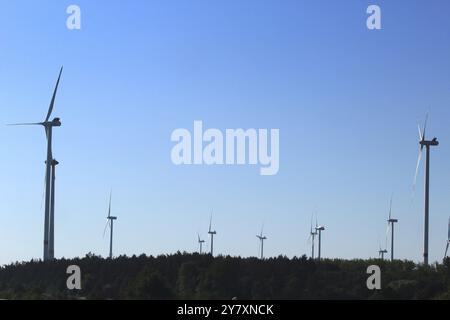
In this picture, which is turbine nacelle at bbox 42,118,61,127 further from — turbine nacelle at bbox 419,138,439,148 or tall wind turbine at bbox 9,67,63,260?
turbine nacelle at bbox 419,138,439,148

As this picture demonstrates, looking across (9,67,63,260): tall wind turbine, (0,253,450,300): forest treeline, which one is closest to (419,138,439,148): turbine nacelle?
(0,253,450,300): forest treeline

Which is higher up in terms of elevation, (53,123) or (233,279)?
(53,123)

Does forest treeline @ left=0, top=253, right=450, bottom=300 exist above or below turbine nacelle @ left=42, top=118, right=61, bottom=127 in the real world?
below

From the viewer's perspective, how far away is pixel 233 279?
8231cm

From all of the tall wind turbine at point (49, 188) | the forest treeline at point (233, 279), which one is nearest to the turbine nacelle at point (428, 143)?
the forest treeline at point (233, 279)

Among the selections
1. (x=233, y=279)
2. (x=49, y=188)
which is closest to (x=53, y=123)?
(x=49, y=188)

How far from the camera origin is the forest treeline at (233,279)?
254 ft

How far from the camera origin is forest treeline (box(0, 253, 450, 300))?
254ft

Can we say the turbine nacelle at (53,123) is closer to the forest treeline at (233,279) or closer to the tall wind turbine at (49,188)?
the tall wind turbine at (49,188)

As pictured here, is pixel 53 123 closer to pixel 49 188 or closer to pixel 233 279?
pixel 49 188
